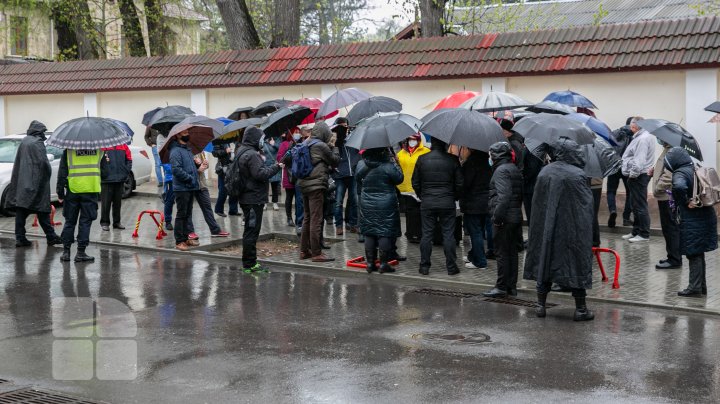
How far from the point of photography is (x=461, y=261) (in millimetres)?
12617

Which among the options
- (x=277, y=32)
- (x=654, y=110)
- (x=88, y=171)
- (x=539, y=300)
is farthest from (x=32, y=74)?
(x=539, y=300)

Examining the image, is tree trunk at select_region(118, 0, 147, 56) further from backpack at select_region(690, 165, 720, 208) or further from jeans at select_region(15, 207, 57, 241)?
backpack at select_region(690, 165, 720, 208)

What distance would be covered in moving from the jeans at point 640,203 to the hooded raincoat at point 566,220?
4875mm

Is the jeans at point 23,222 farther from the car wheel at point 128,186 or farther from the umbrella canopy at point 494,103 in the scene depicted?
the umbrella canopy at point 494,103

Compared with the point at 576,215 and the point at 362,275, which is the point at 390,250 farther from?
the point at 576,215

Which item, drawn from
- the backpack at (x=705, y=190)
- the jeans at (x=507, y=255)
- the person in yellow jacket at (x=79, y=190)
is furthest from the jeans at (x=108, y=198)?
the backpack at (x=705, y=190)

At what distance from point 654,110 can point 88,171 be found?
10760 millimetres

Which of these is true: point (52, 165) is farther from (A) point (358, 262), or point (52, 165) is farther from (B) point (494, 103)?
(B) point (494, 103)

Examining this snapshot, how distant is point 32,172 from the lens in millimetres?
14055

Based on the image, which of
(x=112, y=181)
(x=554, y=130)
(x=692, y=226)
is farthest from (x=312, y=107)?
(x=692, y=226)

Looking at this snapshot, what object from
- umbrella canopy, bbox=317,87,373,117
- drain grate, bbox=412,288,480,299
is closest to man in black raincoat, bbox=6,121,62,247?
umbrella canopy, bbox=317,87,373,117

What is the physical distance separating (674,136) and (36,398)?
24.3ft

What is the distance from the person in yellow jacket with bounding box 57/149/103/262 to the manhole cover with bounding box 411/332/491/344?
6049mm

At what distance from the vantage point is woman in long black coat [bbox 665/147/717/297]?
33.1ft
